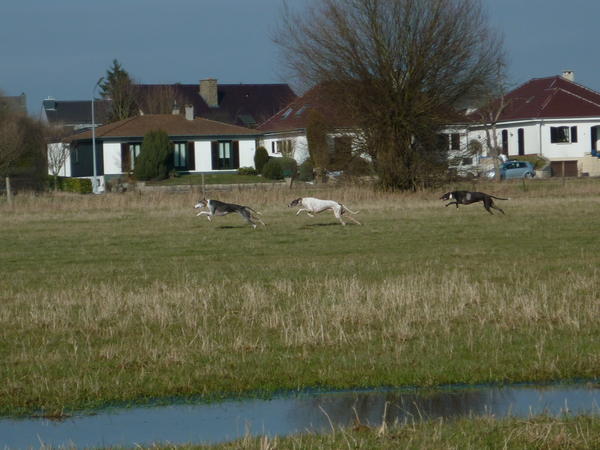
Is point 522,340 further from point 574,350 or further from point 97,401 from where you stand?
point 97,401

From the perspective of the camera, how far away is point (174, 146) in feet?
255

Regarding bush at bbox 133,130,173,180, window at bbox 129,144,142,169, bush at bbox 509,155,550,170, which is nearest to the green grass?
bush at bbox 133,130,173,180

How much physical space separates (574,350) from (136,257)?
12587 millimetres

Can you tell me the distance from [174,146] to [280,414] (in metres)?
69.9

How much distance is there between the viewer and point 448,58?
144 feet

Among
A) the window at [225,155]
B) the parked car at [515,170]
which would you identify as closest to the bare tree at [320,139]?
the parked car at [515,170]

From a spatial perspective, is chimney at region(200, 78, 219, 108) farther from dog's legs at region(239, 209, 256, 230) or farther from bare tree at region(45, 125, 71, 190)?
dog's legs at region(239, 209, 256, 230)

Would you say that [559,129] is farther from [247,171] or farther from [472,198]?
[472,198]

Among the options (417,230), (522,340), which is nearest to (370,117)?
(417,230)

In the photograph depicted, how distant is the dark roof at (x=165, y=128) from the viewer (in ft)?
251

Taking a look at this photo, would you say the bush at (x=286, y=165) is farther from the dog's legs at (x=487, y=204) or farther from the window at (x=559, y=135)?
the dog's legs at (x=487, y=204)

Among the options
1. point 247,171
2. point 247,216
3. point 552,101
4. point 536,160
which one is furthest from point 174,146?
point 247,216

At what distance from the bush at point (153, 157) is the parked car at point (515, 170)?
22112 millimetres

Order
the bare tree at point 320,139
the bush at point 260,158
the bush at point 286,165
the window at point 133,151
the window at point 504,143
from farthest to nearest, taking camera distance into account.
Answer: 1. the window at point 504,143
2. the window at point 133,151
3. the bush at point 260,158
4. the bush at point 286,165
5. the bare tree at point 320,139
